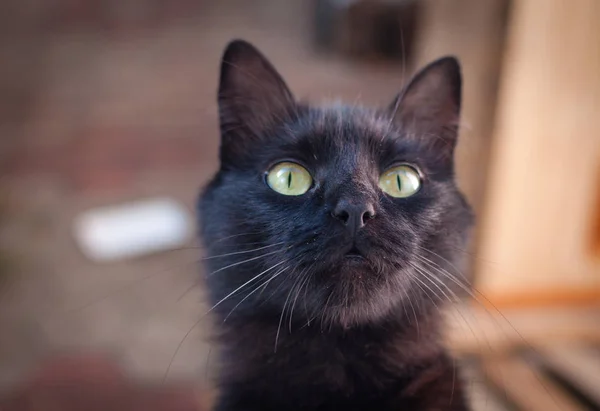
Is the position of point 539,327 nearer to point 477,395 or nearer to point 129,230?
point 477,395

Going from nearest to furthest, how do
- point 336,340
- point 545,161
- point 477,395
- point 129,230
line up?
point 336,340
point 477,395
point 545,161
point 129,230

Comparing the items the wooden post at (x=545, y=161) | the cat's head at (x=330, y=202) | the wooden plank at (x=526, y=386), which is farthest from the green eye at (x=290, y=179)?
the wooden post at (x=545, y=161)

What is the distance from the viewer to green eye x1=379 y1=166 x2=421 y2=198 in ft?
2.40

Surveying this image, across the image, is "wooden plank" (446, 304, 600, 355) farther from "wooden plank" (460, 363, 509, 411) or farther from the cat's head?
the cat's head

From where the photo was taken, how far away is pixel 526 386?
126cm

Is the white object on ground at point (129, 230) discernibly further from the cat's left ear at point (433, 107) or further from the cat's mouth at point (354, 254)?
the cat's mouth at point (354, 254)

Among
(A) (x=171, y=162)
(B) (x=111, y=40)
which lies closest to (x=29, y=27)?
(B) (x=111, y=40)

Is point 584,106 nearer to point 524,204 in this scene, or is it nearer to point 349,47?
point 524,204

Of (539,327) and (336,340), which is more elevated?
(336,340)

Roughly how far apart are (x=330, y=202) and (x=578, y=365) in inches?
39.4

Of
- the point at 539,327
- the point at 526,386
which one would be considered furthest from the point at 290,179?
the point at 539,327

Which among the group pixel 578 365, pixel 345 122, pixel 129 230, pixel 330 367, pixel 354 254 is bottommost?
pixel 578 365

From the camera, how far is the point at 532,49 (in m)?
1.38

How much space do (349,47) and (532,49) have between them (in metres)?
0.75
